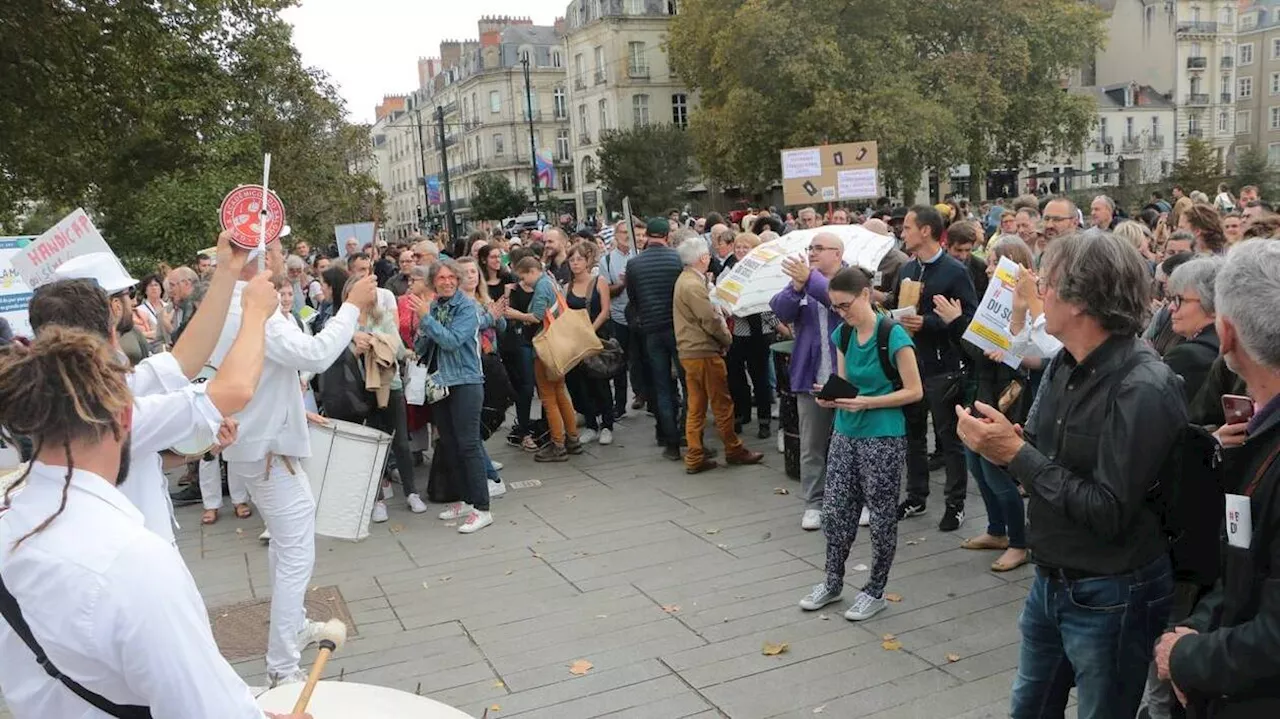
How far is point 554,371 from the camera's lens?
8414mm

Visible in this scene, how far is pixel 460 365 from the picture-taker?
692 centimetres

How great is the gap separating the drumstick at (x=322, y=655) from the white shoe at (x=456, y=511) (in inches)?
196

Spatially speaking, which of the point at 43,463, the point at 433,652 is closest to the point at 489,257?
the point at 433,652

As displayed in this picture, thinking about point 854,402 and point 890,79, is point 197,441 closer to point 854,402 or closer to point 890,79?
point 854,402

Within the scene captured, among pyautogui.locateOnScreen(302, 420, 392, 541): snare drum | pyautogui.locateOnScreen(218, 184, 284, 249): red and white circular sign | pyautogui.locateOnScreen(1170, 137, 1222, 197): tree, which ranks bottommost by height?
pyautogui.locateOnScreen(302, 420, 392, 541): snare drum

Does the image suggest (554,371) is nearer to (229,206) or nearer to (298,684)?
(229,206)

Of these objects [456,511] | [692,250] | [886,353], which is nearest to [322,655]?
[886,353]

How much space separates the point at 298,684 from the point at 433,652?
2.78 m

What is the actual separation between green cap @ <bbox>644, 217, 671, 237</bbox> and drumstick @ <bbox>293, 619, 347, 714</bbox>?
6.29 metres

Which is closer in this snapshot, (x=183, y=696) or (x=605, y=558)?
(x=183, y=696)

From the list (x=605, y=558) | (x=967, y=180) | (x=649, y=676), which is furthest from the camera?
(x=967, y=180)

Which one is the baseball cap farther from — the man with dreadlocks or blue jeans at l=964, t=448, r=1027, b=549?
blue jeans at l=964, t=448, r=1027, b=549

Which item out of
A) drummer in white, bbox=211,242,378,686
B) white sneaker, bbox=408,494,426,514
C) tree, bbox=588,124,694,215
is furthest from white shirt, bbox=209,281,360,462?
tree, bbox=588,124,694,215

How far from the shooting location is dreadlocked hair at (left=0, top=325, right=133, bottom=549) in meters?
1.79
